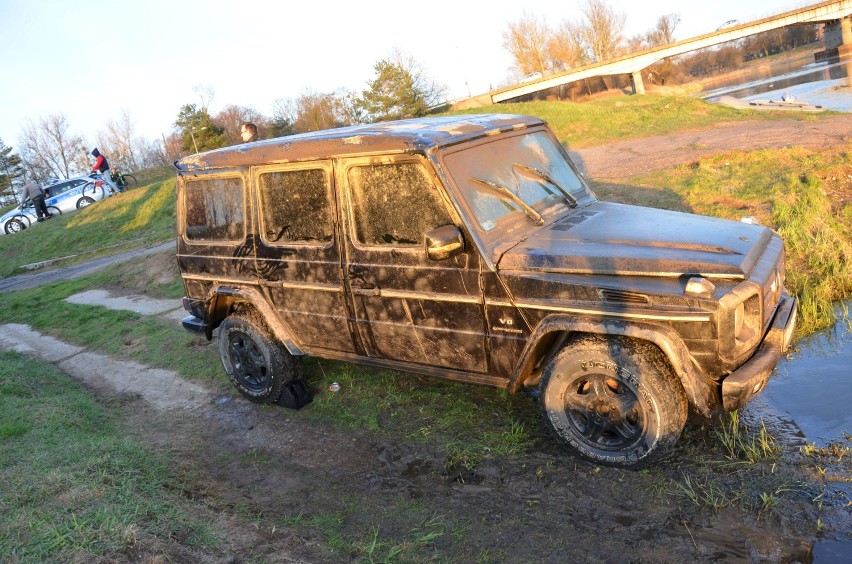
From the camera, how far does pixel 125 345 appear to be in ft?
27.5

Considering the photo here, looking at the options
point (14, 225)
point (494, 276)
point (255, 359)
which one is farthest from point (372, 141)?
point (14, 225)

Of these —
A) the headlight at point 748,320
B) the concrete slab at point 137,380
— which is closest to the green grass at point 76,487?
the concrete slab at point 137,380

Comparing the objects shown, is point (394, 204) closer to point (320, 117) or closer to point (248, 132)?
point (248, 132)

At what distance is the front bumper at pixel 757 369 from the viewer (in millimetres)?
3395

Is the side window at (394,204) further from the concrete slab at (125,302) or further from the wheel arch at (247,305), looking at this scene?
the concrete slab at (125,302)

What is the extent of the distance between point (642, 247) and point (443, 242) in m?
1.15

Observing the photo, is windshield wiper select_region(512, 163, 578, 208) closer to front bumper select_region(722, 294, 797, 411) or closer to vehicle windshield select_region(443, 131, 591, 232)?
vehicle windshield select_region(443, 131, 591, 232)

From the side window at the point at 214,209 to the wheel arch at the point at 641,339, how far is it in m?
2.68

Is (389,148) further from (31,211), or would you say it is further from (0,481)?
(31,211)

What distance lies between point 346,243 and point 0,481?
8.99 feet

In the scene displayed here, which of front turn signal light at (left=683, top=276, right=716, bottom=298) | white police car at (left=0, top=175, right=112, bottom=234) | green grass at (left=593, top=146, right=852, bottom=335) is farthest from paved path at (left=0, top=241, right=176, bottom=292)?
front turn signal light at (left=683, top=276, right=716, bottom=298)

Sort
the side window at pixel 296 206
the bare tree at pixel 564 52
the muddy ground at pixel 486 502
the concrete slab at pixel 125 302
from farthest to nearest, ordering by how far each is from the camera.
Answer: the bare tree at pixel 564 52 < the concrete slab at pixel 125 302 < the side window at pixel 296 206 < the muddy ground at pixel 486 502

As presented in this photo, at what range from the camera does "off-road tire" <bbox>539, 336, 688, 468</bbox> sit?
11.8 feet

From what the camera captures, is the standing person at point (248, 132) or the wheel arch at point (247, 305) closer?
the wheel arch at point (247, 305)
